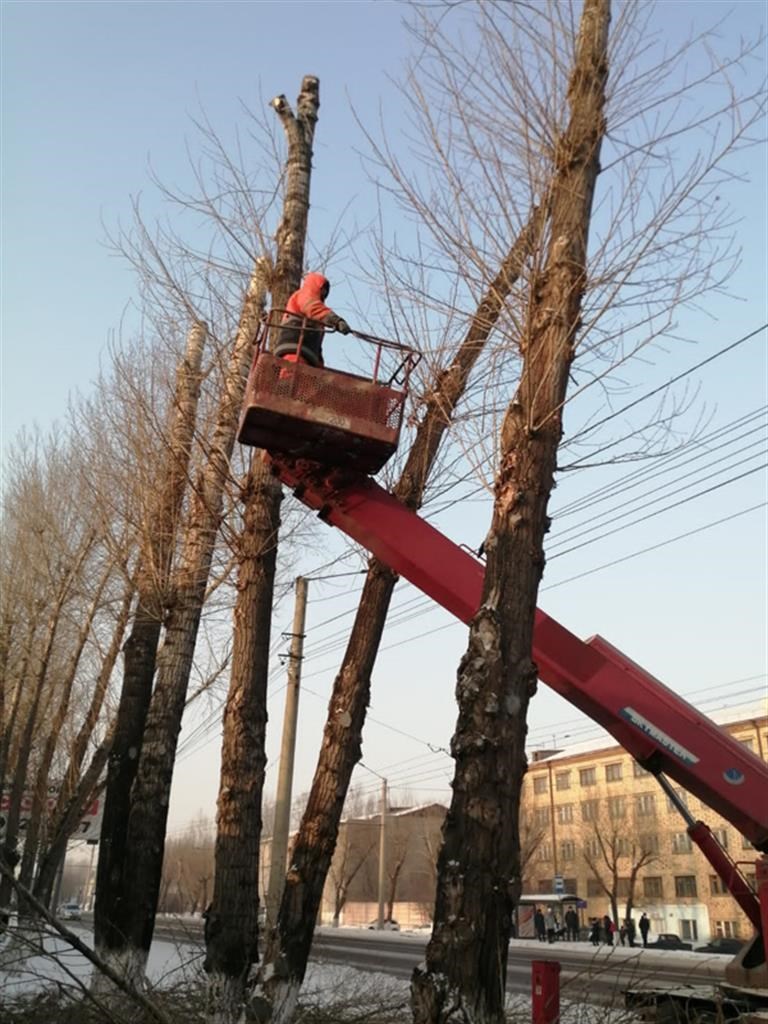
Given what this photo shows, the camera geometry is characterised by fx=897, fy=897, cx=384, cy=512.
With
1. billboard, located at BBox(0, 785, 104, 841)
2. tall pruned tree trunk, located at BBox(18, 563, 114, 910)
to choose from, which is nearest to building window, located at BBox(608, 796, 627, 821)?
billboard, located at BBox(0, 785, 104, 841)

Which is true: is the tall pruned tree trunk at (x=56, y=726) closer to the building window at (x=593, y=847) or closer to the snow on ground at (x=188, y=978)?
the snow on ground at (x=188, y=978)

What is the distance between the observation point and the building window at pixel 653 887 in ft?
169

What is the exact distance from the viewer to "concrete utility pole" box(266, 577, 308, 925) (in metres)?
14.1

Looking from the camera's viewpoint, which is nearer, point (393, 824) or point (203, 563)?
point (203, 563)

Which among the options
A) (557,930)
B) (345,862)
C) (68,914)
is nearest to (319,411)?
(557,930)

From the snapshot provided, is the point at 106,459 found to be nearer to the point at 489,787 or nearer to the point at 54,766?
the point at 489,787

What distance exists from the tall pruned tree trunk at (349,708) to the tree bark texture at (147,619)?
2580 millimetres

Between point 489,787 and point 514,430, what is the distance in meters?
2.22

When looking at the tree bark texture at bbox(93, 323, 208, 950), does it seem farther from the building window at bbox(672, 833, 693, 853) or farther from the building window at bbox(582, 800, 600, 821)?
the building window at bbox(582, 800, 600, 821)

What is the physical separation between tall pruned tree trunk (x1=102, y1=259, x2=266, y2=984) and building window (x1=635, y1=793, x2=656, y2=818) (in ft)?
154

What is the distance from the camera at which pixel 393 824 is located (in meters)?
71.7

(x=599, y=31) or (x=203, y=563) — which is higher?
(x=599, y=31)

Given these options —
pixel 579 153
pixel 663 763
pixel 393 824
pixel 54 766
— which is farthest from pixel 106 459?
pixel 393 824

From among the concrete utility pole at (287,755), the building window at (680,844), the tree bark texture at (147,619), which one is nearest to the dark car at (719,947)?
the concrete utility pole at (287,755)
